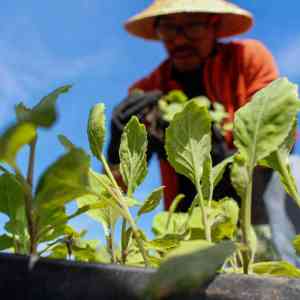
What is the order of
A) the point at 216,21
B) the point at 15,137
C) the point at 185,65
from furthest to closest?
the point at 216,21 < the point at 185,65 < the point at 15,137

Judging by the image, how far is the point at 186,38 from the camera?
9.84 feet

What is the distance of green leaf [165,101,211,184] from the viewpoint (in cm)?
27

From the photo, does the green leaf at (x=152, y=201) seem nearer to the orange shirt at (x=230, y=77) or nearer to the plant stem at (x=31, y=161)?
the plant stem at (x=31, y=161)

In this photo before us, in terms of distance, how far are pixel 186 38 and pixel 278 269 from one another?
2.78 m

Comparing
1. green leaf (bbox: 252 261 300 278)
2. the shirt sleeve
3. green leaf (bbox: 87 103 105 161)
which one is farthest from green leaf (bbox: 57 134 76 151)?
the shirt sleeve

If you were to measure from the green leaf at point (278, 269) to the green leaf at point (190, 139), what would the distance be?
0.18ft

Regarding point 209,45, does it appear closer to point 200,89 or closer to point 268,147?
point 200,89

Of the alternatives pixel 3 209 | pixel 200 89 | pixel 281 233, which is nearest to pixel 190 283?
pixel 3 209

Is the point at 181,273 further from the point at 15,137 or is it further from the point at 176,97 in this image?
the point at 176,97

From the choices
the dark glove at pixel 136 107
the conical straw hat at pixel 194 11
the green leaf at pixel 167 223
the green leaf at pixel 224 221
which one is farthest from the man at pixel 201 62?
the green leaf at pixel 224 221

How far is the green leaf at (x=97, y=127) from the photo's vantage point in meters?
0.27

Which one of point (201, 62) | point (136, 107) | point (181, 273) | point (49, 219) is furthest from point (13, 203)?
point (201, 62)

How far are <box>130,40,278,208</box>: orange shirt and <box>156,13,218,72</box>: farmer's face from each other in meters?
0.07

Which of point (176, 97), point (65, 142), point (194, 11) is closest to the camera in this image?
point (65, 142)
